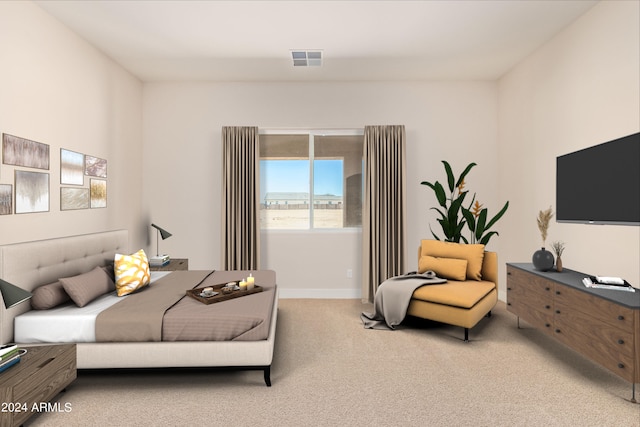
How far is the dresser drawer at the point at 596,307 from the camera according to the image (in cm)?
211

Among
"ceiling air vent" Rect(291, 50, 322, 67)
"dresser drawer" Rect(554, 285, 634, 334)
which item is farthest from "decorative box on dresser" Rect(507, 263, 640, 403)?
"ceiling air vent" Rect(291, 50, 322, 67)

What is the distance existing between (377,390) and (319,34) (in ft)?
10.4

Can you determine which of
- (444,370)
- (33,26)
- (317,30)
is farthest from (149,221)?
(444,370)

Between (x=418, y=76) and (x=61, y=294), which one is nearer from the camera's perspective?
(x=61, y=294)

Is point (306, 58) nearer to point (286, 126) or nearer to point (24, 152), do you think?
point (286, 126)

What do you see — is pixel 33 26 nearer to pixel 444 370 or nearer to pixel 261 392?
pixel 261 392

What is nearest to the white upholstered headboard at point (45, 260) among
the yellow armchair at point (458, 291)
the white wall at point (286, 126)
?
the white wall at point (286, 126)

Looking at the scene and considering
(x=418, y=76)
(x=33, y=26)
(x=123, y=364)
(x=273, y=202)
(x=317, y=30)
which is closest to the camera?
(x=123, y=364)

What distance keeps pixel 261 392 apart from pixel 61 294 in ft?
5.31

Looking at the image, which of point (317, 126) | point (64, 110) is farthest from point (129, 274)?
point (317, 126)

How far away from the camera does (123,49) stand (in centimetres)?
384

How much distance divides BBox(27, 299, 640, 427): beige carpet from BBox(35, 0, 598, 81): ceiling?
2.89 m

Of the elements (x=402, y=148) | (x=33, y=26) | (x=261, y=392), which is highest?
(x=33, y=26)

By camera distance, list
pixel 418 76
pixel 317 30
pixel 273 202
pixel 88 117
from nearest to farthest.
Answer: pixel 317 30 < pixel 88 117 < pixel 418 76 < pixel 273 202
